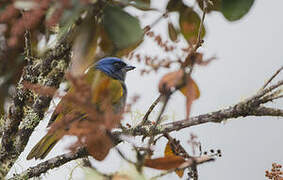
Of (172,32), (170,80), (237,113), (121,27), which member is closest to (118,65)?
(172,32)

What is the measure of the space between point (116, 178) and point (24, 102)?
601 millimetres

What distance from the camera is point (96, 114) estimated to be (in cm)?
40

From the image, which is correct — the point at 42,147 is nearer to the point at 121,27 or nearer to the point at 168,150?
the point at 168,150

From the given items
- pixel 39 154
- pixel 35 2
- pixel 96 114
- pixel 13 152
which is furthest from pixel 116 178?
pixel 39 154

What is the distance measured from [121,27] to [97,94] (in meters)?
0.12

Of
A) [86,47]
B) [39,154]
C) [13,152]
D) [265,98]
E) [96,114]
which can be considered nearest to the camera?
[96,114]

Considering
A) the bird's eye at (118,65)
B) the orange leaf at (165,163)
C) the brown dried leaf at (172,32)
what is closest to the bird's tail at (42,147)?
the brown dried leaf at (172,32)

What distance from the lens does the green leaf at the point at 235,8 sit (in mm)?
531

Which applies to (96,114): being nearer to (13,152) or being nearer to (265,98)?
(265,98)

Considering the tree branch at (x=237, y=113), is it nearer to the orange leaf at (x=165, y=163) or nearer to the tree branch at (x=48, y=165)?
the orange leaf at (x=165, y=163)

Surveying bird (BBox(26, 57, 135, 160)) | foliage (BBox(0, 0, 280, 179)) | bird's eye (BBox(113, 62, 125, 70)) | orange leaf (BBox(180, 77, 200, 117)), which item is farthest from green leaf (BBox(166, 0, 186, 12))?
bird's eye (BBox(113, 62, 125, 70))

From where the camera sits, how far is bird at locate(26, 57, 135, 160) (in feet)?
1.45

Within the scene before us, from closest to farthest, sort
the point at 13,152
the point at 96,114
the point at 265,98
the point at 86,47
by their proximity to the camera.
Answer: the point at 96,114 → the point at 86,47 → the point at 265,98 → the point at 13,152

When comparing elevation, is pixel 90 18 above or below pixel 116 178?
above
